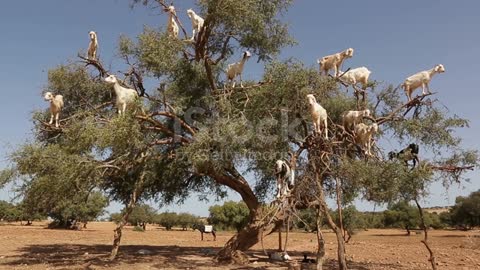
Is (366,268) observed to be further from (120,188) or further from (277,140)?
(120,188)

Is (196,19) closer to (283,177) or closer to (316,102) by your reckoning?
(316,102)

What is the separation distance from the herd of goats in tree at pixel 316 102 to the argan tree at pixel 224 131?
30 centimetres

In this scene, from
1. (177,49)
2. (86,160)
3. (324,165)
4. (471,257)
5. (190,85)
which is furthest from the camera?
(471,257)

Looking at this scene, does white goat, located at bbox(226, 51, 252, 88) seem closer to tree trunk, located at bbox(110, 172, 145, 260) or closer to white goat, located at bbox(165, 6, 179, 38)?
white goat, located at bbox(165, 6, 179, 38)

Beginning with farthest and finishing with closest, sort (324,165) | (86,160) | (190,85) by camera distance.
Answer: (190,85)
(86,160)
(324,165)

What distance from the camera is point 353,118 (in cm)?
1301

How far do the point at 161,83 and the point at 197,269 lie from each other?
20.8 feet

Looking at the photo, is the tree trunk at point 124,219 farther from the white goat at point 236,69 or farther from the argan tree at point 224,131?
the white goat at point 236,69

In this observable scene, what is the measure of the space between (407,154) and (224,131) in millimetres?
5171

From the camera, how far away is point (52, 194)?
44.3 feet

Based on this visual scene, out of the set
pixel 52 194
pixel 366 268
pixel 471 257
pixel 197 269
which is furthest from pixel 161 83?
pixel 471 257

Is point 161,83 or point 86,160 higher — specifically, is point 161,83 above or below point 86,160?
above

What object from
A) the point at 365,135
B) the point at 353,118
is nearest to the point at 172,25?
the point at 353,118

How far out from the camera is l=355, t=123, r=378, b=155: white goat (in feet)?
40.3
